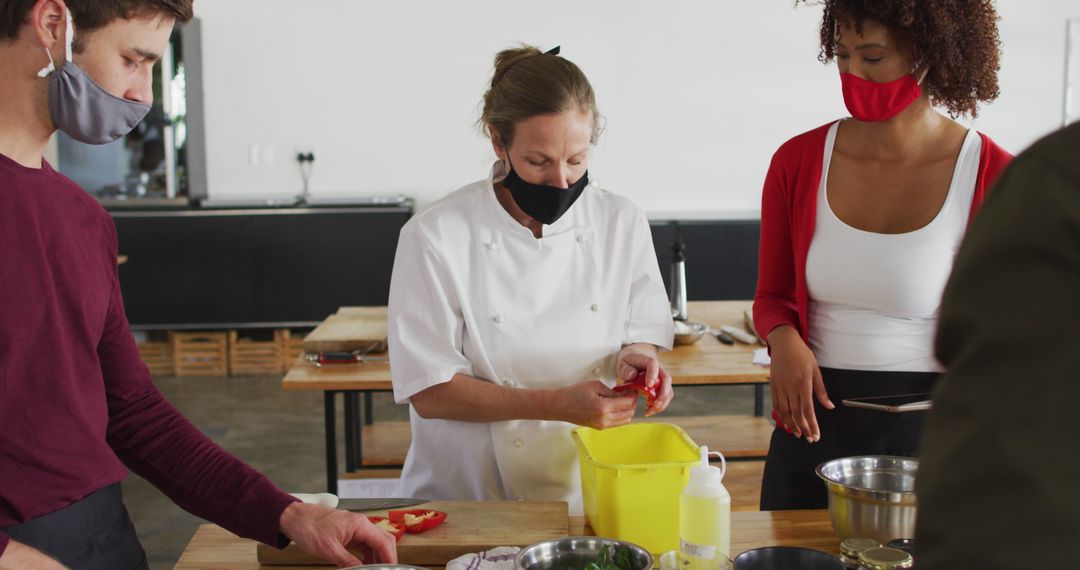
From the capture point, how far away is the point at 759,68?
6.88 meters

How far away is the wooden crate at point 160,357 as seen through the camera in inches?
259

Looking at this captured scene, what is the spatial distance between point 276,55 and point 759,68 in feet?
10.9

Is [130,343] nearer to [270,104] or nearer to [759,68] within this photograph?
[270,104]

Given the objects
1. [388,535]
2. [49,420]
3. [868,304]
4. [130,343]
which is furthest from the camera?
[868,304]

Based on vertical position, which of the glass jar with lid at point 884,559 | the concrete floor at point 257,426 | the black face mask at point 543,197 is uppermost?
the black face mask at point 543,197

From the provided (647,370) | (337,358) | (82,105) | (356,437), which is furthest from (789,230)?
(356,437)

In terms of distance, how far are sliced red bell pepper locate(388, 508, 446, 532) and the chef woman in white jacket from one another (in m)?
0.32

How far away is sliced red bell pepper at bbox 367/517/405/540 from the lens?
1.58 m

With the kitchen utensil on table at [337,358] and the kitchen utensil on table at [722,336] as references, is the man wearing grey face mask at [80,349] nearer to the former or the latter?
A: the kitchen utensil on table at [337,358]

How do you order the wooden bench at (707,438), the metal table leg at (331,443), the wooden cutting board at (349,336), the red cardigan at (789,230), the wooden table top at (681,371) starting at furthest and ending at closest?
1. the wooden bench at (707,438)
2. the wooden cutting board at (349,336)
3. the metal table leg at (331,443)
4. the wooden table top at (681,371)
5. the red cardigan at (789,230)

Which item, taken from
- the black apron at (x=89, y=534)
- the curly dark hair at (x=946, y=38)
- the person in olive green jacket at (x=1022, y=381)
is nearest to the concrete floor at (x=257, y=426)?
the black apron at (x=89, y=534)

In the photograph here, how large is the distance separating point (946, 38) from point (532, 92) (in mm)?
780

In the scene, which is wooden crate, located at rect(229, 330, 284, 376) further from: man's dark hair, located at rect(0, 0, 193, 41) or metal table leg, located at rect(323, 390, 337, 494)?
man's dark hair, located at rect(0, 0, 193, 41)

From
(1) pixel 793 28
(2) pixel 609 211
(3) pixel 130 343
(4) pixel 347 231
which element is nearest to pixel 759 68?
(1) pixel 793 28
